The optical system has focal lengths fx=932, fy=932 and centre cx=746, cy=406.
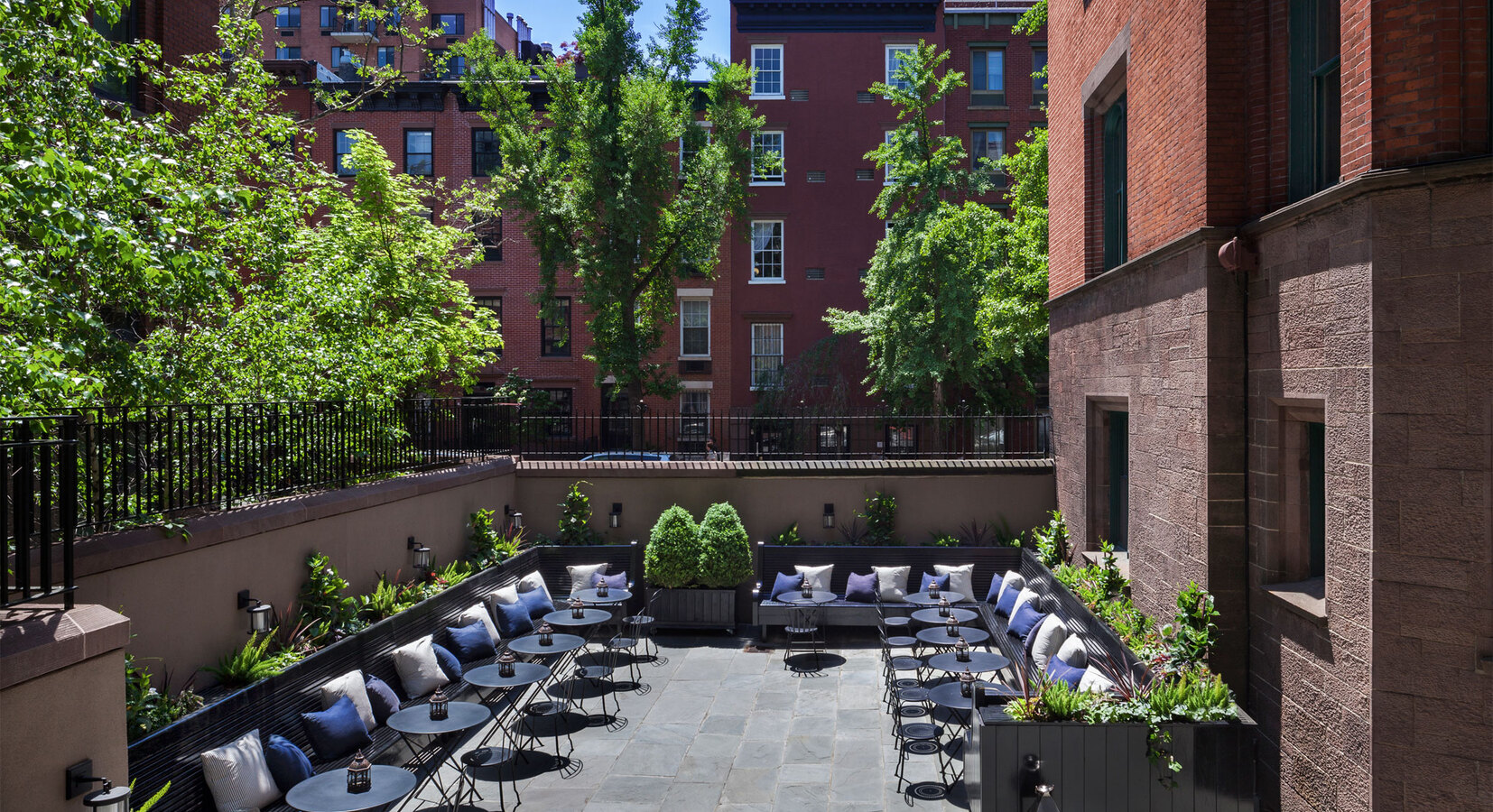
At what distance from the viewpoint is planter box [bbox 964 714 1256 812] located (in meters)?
7.73

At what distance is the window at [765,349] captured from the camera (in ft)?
112

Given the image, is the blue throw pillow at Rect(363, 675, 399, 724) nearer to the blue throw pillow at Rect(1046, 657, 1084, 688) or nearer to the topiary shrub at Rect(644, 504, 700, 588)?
the topiary shrub at Rect(644, 504, 700, 588)

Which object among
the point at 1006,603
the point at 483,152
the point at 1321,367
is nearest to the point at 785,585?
the point at 1006,603

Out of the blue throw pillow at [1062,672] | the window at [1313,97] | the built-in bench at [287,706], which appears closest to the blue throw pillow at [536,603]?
the built-in bench at [287,706]

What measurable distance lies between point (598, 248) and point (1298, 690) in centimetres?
2077

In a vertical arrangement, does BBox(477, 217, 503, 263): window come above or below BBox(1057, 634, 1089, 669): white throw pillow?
above

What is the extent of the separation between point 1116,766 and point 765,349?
27.0 m

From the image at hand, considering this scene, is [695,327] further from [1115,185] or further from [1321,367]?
[1321,367]

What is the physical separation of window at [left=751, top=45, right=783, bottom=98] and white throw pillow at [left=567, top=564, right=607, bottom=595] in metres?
23.9

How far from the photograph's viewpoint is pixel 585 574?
15.5 metres

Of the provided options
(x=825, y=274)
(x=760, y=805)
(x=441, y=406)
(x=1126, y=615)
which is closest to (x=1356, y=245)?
(x=1126, y=615)

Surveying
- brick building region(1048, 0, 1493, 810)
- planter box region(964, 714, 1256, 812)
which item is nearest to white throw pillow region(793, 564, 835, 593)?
brick building region(1048, 0, 1493, 810)

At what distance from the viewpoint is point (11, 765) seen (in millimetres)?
5133

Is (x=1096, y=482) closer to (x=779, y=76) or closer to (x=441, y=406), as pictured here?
(x=441, y=406)
